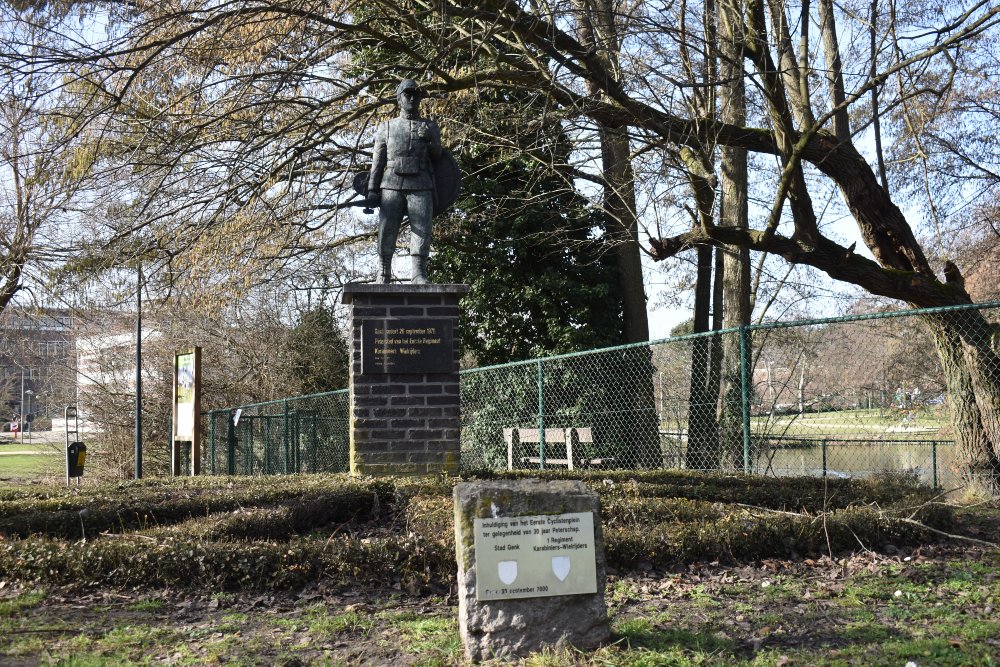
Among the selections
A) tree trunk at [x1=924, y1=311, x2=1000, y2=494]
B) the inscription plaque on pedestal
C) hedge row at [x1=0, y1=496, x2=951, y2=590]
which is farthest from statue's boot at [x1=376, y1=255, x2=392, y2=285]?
tree trunk at [x1=924, y1=311, x2=1000, y2=494]

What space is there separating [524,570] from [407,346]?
504 cm

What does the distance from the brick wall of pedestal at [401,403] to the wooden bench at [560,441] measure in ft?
17.1

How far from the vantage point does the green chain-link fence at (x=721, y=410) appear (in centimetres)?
988

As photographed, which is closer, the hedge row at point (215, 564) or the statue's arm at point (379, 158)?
the hedge row at point (215, 564)

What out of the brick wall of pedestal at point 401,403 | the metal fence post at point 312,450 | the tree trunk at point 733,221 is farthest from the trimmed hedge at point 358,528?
the metal fence post at point 312,450

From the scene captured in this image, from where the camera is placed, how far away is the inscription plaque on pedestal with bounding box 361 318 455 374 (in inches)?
351

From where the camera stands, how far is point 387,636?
4785mm

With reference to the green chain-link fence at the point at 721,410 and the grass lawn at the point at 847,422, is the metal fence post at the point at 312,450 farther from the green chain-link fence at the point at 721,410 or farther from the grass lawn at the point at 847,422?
the grass lawn at the point at 847,422

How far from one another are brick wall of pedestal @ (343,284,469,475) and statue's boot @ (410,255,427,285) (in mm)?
288

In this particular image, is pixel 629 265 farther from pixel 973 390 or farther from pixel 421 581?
pixel 421 581

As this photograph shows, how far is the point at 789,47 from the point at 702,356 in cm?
801

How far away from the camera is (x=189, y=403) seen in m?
13.8

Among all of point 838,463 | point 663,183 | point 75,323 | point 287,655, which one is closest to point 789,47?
point 663,183

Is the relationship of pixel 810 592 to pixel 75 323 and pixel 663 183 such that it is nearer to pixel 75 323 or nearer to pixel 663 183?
pixel 663 183
